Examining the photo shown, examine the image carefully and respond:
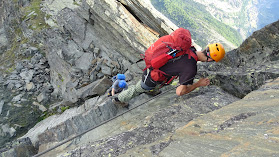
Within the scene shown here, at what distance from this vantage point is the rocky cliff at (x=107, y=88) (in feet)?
13.4

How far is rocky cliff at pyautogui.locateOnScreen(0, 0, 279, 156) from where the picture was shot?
13.4 feet

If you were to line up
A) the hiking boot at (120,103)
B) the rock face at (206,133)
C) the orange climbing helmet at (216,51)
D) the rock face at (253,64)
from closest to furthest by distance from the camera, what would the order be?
the rock face at (206,133)
the orange climbing helmet at (216,51)
the rock face at (253,64)
the hiking boot at (120,103)

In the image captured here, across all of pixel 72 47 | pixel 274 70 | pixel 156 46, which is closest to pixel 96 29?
pixel 72 47

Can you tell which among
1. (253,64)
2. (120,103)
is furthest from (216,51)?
(120,103)

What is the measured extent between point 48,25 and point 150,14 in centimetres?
1757

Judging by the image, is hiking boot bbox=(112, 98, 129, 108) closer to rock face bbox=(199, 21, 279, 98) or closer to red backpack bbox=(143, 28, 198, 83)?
red backpack bbox=(143, 28, 198, 83)

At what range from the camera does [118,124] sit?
7215mm

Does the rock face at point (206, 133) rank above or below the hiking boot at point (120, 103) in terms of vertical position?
above

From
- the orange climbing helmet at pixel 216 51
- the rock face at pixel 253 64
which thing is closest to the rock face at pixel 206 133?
the rock face at pixel 253 64

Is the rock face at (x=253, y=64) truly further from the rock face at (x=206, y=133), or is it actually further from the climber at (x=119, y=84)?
the climber at (x=119, y=84)

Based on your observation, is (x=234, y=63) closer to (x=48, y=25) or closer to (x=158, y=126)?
(x=158, y=126)

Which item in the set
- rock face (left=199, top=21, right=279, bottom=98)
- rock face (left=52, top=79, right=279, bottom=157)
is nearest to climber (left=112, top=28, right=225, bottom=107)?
rock face (left=52, top=79, right=279, bottom=157)

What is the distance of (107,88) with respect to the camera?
15547 millimetres

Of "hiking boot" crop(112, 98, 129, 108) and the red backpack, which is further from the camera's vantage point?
"hiking boot" crop(112, 98, 129, 108)
